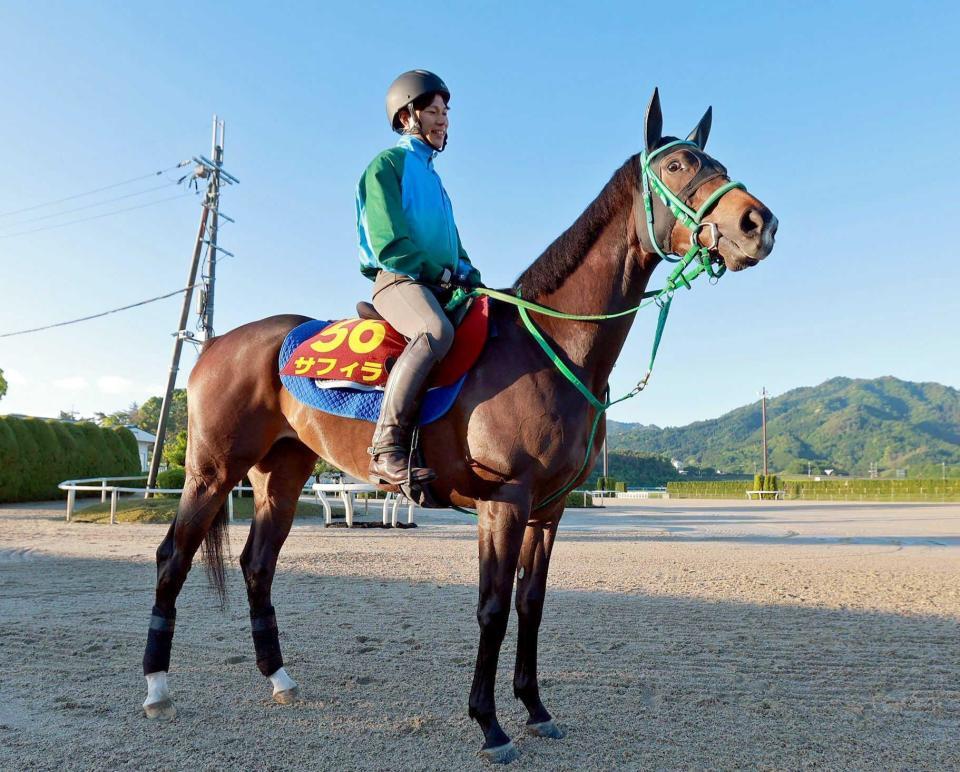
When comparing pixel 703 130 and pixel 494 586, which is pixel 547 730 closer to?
pixel 494 586

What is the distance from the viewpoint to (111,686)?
12.6 feet

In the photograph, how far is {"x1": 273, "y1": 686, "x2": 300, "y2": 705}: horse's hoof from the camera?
362cm

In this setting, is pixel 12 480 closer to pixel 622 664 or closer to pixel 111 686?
pixel 111 686

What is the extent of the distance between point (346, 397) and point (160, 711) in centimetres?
184

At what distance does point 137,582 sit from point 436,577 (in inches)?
129

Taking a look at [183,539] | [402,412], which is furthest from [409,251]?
[183,539]

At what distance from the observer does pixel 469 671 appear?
4160mm

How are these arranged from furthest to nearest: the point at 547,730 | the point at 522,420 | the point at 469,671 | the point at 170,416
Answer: the point at 170,416, the point at 469,671, the point at 547,730, the point at 522,420

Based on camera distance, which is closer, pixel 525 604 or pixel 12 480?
pixel 525 604

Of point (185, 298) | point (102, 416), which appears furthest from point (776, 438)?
point (185, 298)

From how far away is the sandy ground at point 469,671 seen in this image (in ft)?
9.91

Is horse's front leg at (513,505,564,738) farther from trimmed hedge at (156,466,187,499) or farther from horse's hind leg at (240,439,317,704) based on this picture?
trimmed hedge at (156,466,187,499)

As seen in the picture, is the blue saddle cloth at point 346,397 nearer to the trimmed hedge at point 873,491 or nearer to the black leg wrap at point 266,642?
the black leg wrap at point 266,642

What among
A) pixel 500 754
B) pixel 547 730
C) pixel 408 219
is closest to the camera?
pixel 500 754
